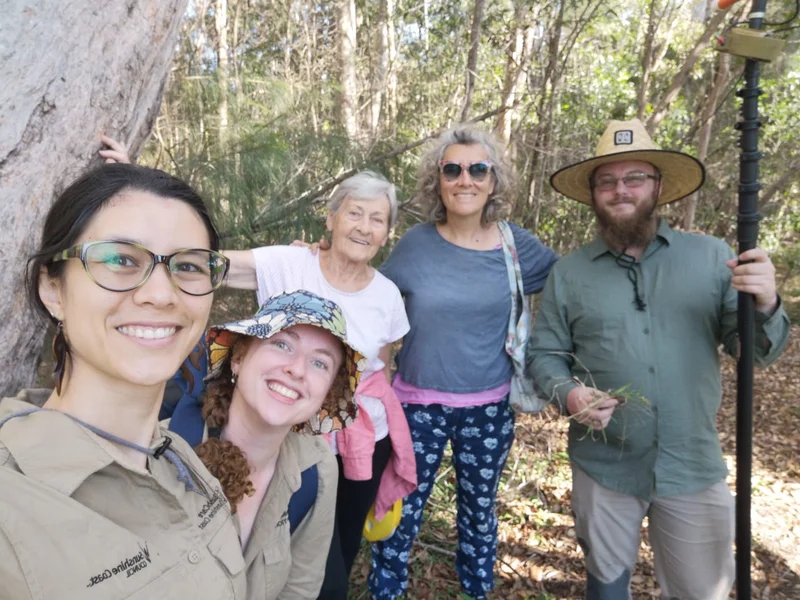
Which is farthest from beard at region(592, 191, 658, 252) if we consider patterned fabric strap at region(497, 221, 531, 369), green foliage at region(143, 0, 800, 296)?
green foliage at region(143, 0, 800, 296)

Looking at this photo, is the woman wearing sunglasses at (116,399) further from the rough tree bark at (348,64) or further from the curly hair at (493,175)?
the rough tree bark at (348,64)

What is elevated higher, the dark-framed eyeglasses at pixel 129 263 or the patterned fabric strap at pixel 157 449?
the dark-framed eyeglasses at pixel 129 263

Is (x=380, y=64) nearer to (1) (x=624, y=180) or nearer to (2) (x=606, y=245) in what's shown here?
(1) (x=624, y=180)

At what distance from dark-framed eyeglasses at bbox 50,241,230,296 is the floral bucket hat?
20.6 inches

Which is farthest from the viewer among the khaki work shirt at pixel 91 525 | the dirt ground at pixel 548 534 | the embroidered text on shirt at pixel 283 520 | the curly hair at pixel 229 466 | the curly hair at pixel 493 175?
the dirt ground at pixel 548 534

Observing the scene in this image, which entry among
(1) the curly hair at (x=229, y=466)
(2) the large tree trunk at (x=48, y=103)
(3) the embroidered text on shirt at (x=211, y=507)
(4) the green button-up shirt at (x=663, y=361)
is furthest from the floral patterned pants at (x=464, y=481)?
(2) the large tree trunk at (x=48, y=103)

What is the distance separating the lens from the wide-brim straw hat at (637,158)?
2.31 metres

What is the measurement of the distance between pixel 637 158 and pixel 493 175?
68cm

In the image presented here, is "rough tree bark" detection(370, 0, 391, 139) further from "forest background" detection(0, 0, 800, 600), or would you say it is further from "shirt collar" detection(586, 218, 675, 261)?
"shirt collar" detection(586, 218, 675, 261)

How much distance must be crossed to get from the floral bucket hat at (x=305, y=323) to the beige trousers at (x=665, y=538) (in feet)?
4.08

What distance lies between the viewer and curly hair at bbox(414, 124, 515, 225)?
274 centimetres

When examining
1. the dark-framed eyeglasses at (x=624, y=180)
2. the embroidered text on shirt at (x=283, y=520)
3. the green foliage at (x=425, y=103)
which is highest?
the green foliage at (x=425, y=103)

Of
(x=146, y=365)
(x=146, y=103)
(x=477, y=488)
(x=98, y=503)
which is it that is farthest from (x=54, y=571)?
(x=477, y=488)

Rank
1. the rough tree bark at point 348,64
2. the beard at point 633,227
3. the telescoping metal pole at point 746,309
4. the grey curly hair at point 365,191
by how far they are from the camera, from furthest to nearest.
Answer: the rough tree bark at point 348,64 → the grey curly hair at point 365,191 → the beard at point 633,227 → the telescoping metal pole at point 746,309
